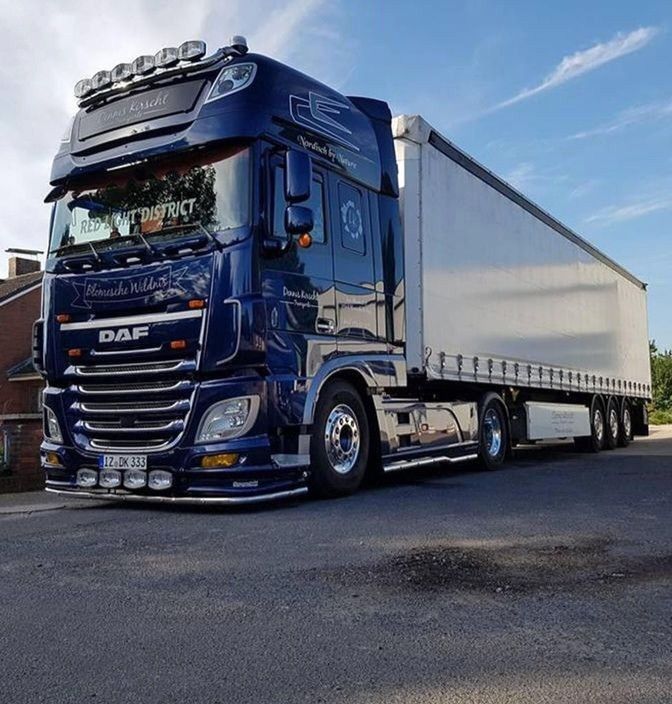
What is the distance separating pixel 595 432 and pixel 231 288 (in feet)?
38.3

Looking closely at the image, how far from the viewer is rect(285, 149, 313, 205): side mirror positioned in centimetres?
648

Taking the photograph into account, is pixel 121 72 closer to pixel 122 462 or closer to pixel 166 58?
pixel 166 58

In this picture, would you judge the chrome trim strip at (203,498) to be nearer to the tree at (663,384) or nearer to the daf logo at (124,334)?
the daf logo at (124,334)

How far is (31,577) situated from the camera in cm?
439

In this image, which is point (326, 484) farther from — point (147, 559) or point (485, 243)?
point (485, 243)

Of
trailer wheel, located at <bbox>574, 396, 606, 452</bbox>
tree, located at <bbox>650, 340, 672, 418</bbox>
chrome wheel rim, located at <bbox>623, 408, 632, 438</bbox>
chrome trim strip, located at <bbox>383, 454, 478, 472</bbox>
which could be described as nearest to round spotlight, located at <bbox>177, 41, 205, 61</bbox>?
chrome trim strip, located at <bbox>383, 454, 478, 472</bbox>

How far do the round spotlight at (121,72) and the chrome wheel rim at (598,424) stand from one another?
1201 centimetres

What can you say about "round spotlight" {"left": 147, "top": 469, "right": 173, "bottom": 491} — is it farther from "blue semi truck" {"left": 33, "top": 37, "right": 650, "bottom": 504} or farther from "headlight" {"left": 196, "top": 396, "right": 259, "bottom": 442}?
"headlight" {"left": 196, "top": 396, "right": 259, "bottom": 442}

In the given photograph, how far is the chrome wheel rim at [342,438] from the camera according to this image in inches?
281

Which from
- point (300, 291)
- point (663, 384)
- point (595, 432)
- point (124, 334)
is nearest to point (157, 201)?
point (124, 334)

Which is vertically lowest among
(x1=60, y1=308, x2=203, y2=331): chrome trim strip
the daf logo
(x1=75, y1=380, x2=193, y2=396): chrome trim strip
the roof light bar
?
(x1=75, y1=380, x2=193, y2=396): chrome trim strip

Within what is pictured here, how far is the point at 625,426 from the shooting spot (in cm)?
1825

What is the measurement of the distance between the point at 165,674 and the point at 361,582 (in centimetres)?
144

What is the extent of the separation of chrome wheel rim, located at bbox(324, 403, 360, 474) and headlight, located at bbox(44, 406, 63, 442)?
2.47m
